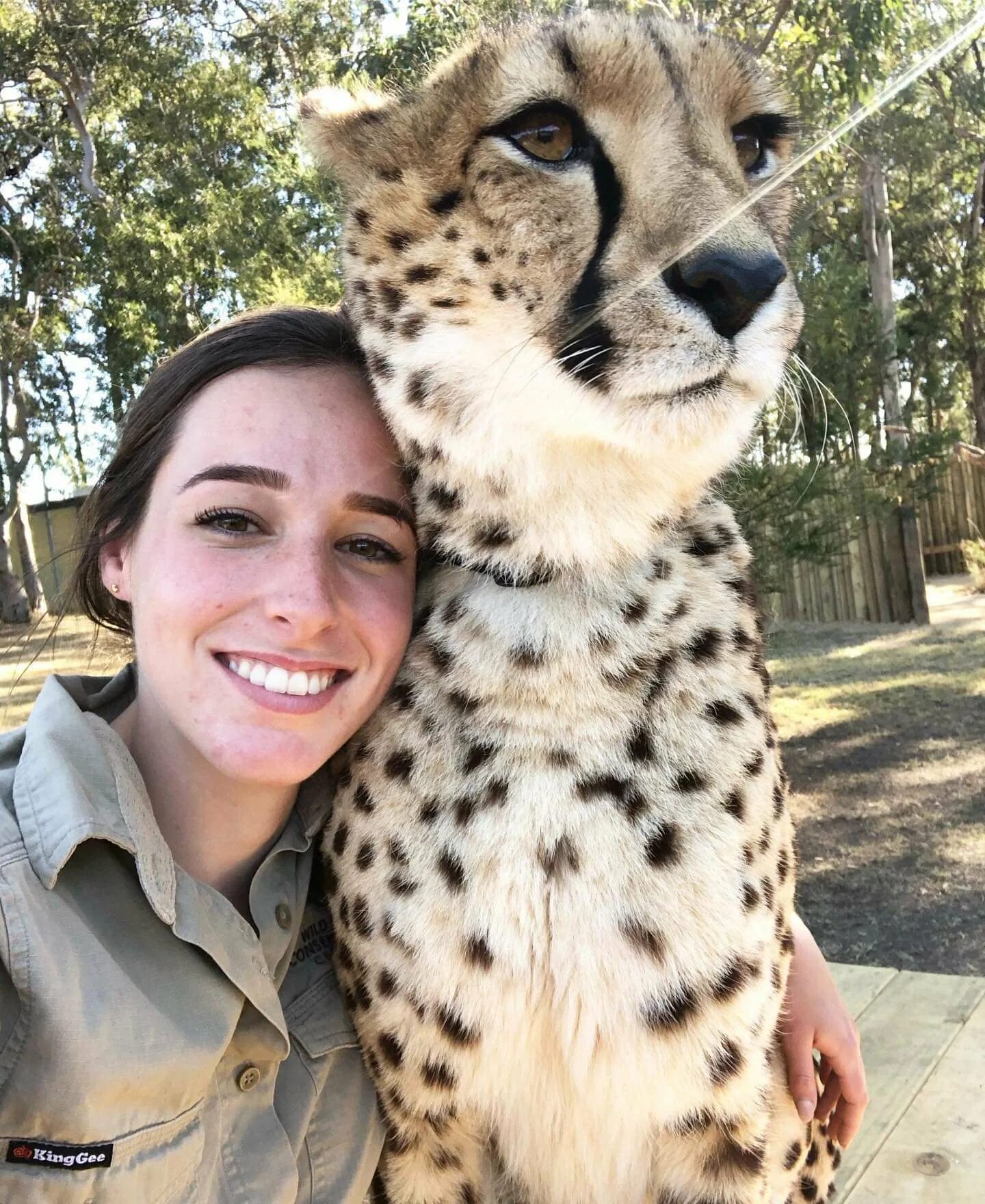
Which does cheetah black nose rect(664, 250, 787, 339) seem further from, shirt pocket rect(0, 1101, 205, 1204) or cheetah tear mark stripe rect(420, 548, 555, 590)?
shirt pocket rect(0, 1101, 205, 1204)

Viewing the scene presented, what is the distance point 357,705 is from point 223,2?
640 cm

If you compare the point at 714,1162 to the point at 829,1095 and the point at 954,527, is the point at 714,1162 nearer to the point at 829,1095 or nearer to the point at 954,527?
the point at 829,1095

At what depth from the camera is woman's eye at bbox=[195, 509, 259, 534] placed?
1.20 meters

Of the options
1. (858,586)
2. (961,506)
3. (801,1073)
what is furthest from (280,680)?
(961,506)

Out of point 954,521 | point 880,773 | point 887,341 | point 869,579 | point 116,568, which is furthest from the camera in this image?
point 954,521

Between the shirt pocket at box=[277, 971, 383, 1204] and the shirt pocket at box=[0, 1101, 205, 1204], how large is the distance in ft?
0.50

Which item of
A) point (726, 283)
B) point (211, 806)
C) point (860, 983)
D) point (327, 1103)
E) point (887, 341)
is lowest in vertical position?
point (860, 983)

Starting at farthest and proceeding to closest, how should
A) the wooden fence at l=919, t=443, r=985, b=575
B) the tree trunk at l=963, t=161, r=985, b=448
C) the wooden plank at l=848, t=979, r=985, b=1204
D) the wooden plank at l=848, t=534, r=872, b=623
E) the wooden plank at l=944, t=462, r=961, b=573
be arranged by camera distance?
the wooden plank at l=944, t=462, r=961, b=573 → the wooden fence at l=919, t=443, r=985, b=575 → the tree trunk at l=963, t=161, r=985, b=448 → the wooden plank at l=848, t=534, r=872, b=623 → the wooden plank at l=848, t=979, r=985, b=1204

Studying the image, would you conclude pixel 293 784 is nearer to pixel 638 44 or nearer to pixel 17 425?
pixel 638 44

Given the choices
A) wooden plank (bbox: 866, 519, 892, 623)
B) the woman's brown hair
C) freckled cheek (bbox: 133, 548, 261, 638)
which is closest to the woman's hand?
freckled cheek (bbox: 133, 548, 261, 638)

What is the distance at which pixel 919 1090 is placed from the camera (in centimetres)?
207

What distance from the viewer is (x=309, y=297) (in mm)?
3842

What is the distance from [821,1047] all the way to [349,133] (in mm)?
1296

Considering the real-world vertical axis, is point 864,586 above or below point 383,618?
below
